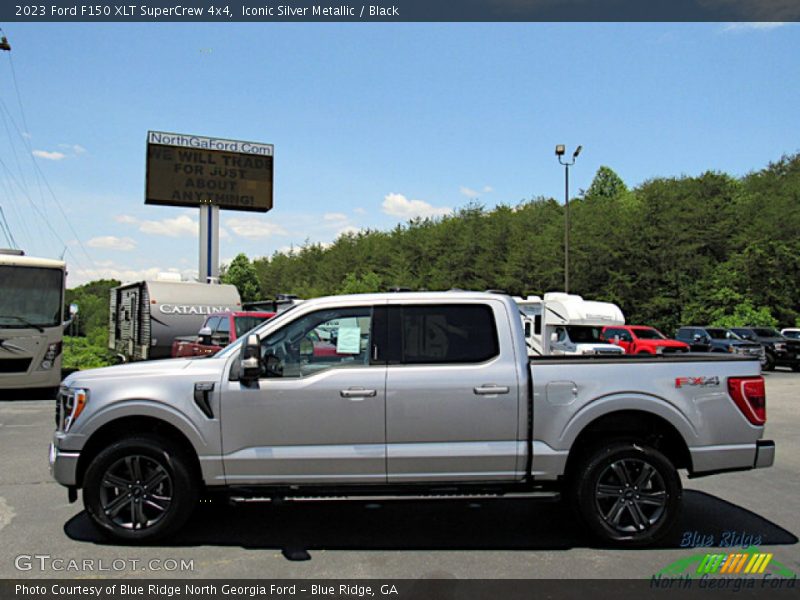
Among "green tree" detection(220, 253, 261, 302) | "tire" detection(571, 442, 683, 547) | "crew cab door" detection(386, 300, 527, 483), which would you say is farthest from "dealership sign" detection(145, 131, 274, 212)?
"green tree" detection(220, 253, 261, 302)

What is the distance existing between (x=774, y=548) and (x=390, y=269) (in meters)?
57.4

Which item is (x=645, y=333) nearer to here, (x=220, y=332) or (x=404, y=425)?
(x=220, y=332)

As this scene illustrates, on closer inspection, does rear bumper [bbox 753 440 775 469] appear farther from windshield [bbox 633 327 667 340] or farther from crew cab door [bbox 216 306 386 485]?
windshield [bbox 633 327 667 340]

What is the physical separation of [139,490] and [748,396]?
188 inches

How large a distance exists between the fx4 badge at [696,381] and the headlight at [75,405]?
4.59 m

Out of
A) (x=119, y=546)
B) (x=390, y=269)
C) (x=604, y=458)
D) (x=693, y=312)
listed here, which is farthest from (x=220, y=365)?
(x=390, y=269)

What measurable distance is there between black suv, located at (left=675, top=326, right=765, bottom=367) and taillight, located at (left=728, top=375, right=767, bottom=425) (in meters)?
19.7

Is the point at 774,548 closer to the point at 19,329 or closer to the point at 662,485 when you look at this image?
the point at 662,485

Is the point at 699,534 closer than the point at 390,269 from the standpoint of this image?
Yes

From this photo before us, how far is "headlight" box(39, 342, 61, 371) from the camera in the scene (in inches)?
566

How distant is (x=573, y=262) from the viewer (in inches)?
1741

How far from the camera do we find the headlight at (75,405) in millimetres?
5270
